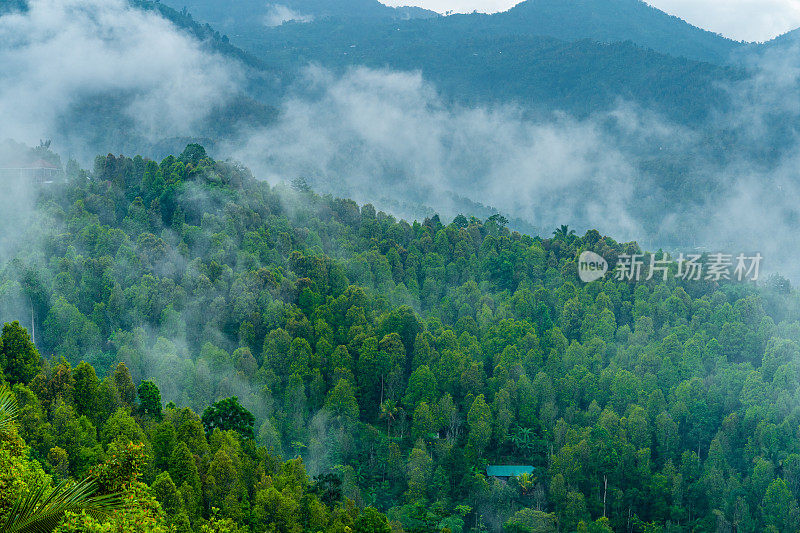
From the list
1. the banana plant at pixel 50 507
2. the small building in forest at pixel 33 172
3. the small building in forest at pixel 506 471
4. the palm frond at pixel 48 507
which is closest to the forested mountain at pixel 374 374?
the small building in forest at pixel 506 471

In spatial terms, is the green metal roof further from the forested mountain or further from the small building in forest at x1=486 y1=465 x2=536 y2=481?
the forested mountain

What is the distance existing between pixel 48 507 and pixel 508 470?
39719 mm

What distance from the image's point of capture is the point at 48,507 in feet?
43.2

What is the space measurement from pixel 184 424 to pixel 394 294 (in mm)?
29833

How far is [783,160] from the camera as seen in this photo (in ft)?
610

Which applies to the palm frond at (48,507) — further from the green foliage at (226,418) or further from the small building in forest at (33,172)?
the small building in forest at (33,172)

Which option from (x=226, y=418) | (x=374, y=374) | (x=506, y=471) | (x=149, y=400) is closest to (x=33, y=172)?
(x=374, y=374)

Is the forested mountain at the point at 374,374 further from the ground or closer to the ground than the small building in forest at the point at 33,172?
closer to the ground

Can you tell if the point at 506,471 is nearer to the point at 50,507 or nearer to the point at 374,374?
the point at 374,374

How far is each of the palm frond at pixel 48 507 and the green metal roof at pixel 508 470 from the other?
A: 3801 centimetres

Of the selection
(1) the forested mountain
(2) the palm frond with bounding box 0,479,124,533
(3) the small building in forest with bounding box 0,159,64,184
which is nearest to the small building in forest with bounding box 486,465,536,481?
(1) the forested mountain

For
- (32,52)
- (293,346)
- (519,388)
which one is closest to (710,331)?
(519,388)

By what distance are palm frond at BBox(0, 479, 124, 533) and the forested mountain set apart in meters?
18.6

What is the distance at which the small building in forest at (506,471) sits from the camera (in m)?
49.6
